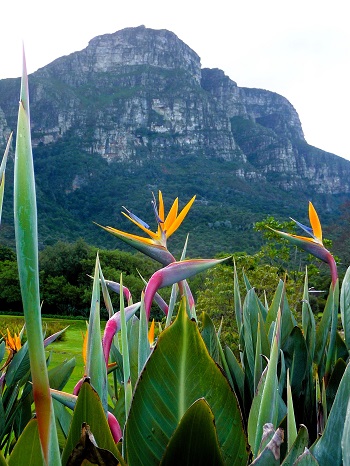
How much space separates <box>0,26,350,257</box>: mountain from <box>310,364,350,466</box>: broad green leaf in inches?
1085

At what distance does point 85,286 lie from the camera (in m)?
17.2

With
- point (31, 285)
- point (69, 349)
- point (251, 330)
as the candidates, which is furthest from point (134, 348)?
point (69, 349)

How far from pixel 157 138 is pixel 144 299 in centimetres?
4920

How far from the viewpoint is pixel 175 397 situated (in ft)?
1.25

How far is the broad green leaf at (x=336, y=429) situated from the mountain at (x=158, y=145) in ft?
90.4

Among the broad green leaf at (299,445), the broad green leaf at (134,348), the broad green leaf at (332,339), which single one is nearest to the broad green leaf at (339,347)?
the broad green leaf at (332,339)

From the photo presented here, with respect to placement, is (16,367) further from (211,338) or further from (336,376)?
(336,376)

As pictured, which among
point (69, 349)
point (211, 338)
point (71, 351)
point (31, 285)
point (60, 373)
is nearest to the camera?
point (31, 285)

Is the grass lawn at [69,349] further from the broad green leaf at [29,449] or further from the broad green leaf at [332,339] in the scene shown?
the broad green leaf at [29,449]

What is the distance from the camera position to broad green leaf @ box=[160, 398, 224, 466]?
0.32 metres

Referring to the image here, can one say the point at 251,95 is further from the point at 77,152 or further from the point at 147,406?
the point at 147,406

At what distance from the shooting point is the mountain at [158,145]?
1446 inches

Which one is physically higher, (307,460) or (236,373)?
(307,460)

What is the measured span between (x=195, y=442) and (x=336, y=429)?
0.11 metres
